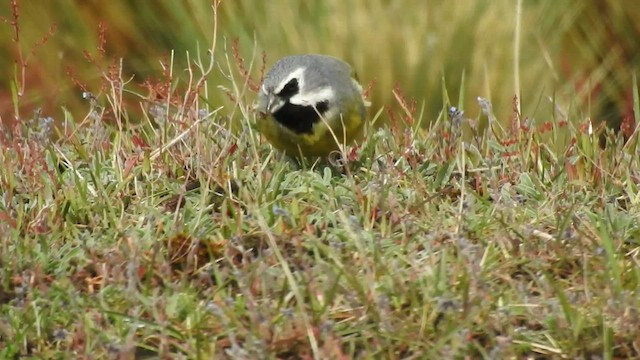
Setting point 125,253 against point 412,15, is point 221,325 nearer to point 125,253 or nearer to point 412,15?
point 125,253

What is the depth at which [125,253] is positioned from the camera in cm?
370

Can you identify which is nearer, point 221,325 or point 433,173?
point 221,325

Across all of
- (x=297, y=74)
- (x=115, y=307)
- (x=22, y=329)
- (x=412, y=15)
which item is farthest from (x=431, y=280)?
(x=412, y=15)

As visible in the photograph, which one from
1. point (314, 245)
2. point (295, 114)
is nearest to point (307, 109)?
point (295, 114)

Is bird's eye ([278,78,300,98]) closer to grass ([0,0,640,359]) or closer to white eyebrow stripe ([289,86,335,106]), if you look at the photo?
white eyebrow stripe ([289,86,335,106])

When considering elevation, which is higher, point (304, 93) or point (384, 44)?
point (384, 44)

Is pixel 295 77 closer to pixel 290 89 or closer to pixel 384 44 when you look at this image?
pixel 290 89

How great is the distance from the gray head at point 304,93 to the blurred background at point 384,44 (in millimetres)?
1245

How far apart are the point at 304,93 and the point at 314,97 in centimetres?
5

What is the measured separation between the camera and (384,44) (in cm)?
658

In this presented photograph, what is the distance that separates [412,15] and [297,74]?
176cm

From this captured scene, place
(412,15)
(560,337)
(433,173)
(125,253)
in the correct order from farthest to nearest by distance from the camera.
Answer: (412,15) → (433,173) → (125,253) → (560,337)

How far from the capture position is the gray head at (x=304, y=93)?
16.4 ft

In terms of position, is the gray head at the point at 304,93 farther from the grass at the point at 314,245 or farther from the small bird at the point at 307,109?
the grass at the point at 314,245
